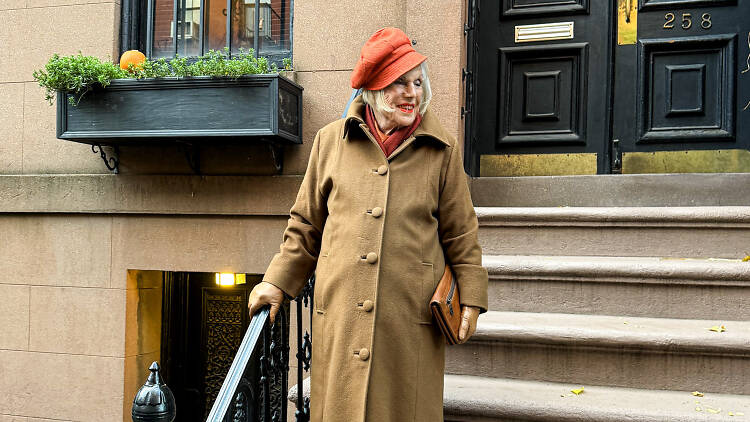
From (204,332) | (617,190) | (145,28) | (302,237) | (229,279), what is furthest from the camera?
(204,332)

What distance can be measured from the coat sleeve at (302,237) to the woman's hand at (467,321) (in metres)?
0.65

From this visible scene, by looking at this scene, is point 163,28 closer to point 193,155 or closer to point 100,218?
point 193,155

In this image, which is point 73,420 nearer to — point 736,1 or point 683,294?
point 683,294

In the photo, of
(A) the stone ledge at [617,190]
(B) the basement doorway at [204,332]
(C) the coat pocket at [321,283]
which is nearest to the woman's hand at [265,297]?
(C) the coat pocket at [321,283]

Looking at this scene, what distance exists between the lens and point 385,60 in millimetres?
2299

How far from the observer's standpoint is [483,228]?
3955 mm

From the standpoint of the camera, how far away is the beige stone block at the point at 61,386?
196 inches

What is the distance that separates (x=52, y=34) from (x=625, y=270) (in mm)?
4797

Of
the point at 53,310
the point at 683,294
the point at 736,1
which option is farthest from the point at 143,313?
the point at 736,1

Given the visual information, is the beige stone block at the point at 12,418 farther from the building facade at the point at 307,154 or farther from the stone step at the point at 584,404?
the stone step at the point at 584,404

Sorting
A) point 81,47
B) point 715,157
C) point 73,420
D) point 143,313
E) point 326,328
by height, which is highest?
point 81,47

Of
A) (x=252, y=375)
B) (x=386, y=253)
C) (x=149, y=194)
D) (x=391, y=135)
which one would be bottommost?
(x=252, y=375)

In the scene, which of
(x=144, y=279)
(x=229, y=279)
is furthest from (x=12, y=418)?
(x=229, y=279)

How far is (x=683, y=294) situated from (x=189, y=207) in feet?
11.5
